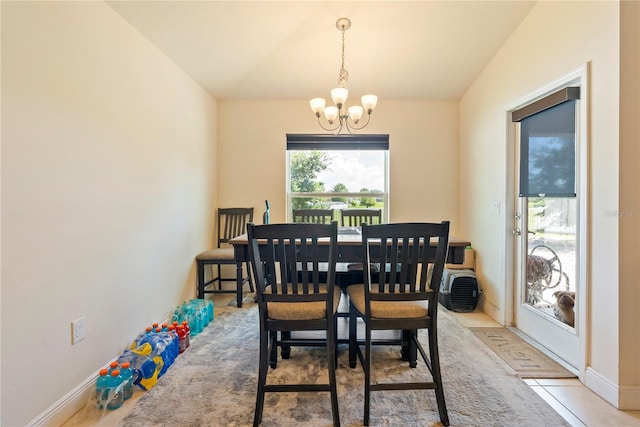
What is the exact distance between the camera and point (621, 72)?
153 centimetres

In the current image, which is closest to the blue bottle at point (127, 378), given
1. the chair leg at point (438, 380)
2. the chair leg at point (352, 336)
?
the chair leg at point (352, 336)

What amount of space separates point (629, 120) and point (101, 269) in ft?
9.87

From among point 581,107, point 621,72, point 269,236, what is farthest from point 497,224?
point 269,236

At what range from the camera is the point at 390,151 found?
3602 mm

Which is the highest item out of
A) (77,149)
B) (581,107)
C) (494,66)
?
(494,66)

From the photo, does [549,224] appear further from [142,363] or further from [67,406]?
[67,406]

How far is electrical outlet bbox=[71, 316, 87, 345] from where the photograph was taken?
1.54 m

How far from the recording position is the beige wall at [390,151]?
358 cm

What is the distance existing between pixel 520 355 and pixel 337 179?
2456 millimetres

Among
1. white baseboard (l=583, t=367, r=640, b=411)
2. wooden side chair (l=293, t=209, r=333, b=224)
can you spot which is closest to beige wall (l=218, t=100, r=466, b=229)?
wooden side chair (l=293, t=209, r=333, b=224)

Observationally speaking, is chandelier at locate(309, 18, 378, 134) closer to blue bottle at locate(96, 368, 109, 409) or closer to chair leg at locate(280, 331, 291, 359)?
chair leg at locate(280, 331, 291, 359)

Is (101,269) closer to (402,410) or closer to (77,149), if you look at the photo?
(77,149)

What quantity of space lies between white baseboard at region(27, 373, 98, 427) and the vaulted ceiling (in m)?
2.24

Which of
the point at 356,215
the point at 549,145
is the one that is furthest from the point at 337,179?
the point at 549,145
